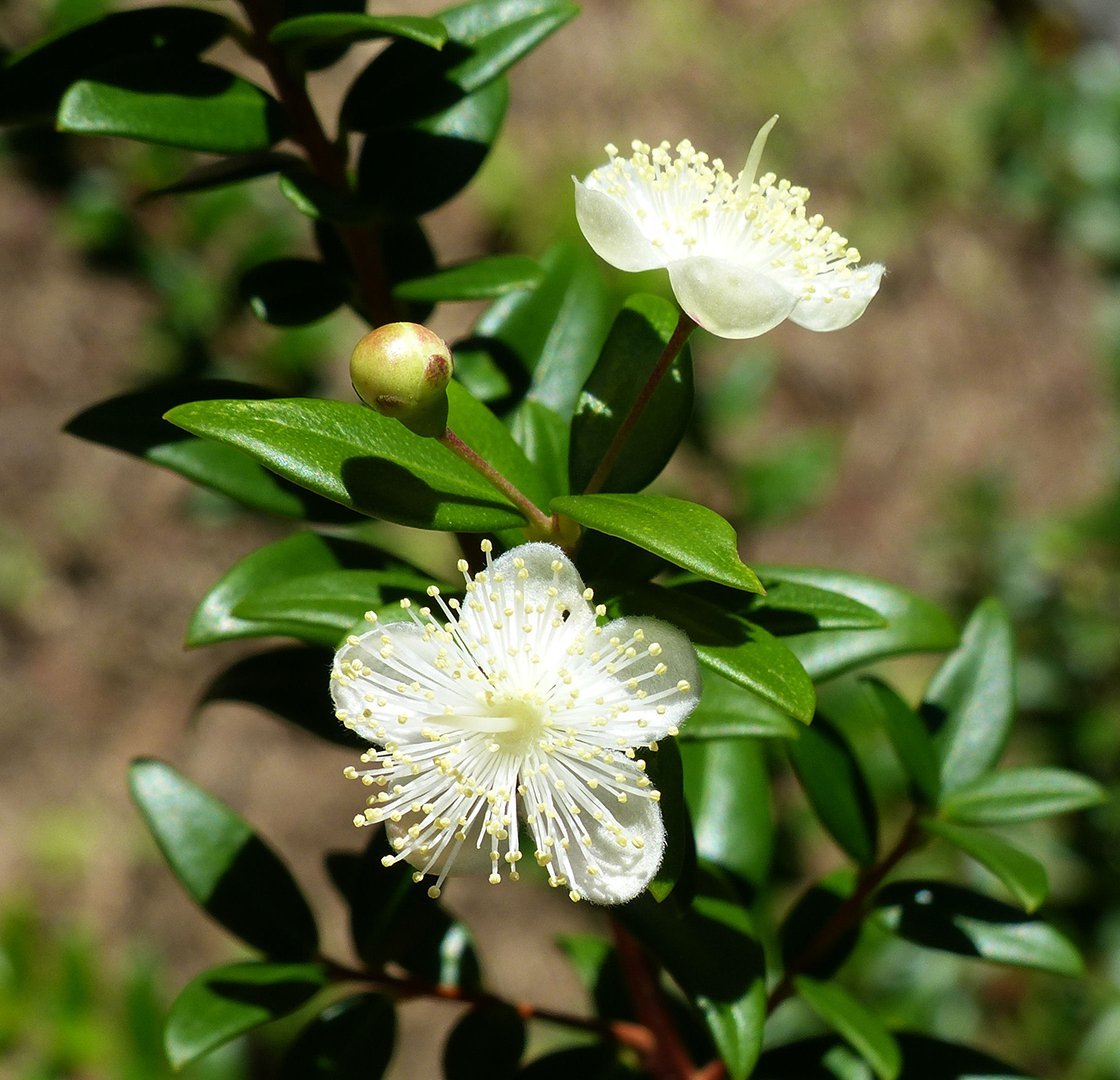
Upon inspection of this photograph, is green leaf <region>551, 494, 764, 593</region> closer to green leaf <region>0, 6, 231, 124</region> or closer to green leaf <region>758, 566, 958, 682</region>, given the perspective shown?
green leaf <region>758, 566, 958, 682</region>

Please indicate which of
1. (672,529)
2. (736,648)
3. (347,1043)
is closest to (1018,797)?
(736,648)

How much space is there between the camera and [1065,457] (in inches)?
136

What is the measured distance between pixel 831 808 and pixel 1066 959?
227 millimetres

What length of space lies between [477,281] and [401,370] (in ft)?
1.01

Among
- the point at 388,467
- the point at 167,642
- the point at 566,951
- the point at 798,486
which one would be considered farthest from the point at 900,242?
the point at 388,467

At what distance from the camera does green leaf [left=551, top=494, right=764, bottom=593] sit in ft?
2.38

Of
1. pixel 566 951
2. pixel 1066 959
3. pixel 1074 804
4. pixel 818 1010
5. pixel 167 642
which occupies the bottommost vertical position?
pixel 167 642

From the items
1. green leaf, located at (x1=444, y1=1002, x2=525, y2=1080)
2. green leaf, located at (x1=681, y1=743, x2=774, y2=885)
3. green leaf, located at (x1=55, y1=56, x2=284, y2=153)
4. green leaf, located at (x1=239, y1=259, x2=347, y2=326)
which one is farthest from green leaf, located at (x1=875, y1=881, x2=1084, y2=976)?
green leaf, located at (x1=55, y1=56, x2=284, y2=153)

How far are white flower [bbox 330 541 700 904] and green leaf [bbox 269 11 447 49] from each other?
0.37 m

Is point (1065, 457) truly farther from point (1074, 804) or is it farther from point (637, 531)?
point (637, 531)

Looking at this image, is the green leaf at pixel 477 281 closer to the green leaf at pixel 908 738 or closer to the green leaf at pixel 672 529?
the green leaf at pixel 672 529

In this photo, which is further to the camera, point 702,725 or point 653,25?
point 653,25

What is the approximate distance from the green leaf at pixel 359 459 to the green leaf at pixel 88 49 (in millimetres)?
337

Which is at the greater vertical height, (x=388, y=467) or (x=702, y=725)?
(x=388, y=467)
